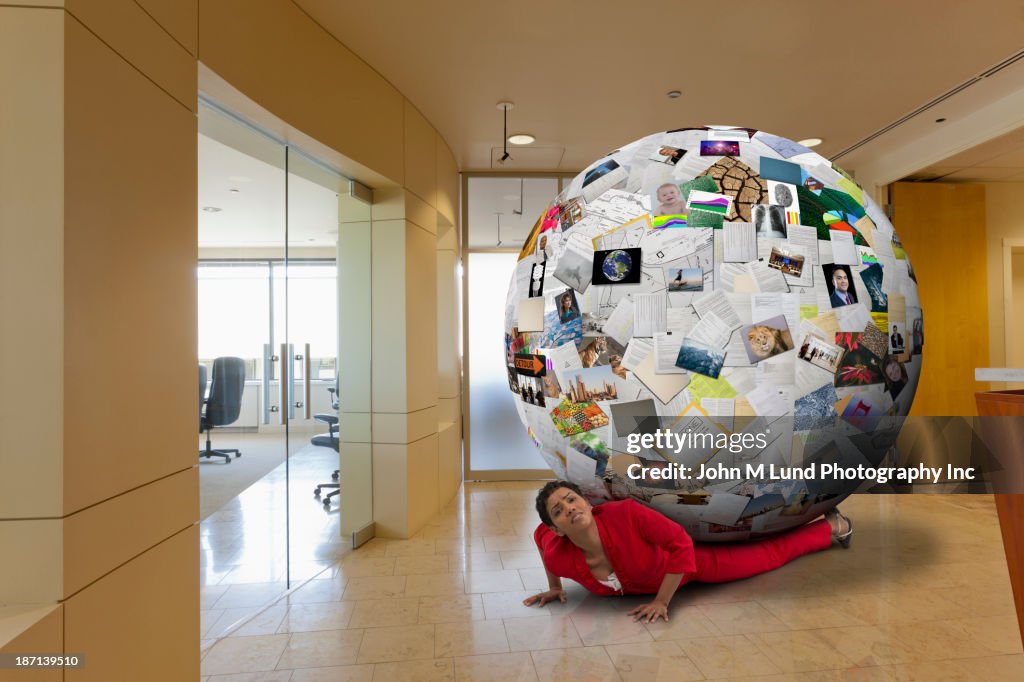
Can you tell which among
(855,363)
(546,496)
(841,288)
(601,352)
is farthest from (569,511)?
(841,288)

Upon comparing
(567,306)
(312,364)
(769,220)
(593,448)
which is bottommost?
(593,448)

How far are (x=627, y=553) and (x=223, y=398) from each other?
6.37 ft

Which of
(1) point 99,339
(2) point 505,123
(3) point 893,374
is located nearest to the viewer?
(1) point 99,339

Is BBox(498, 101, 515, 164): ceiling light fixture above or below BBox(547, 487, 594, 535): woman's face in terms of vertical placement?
above

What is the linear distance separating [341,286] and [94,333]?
227 centimetres

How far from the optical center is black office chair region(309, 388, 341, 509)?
3.68m

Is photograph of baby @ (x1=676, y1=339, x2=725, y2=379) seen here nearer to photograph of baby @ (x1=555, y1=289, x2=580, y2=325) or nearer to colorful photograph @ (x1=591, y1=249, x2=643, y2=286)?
colorful photograph @ (x1=591, y1=249, x2=643, y2=286)

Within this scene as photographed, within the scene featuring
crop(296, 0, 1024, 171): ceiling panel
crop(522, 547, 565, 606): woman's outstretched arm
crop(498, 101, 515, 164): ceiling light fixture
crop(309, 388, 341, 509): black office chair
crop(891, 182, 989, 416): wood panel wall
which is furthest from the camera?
crop(891, 182, 989, 416): wood panel wall

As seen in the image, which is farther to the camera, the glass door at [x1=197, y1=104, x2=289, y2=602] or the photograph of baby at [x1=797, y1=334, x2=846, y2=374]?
the glass door at [x1=197, y1=104, x2=289, y2=602]

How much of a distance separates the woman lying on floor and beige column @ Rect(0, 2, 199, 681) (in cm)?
150

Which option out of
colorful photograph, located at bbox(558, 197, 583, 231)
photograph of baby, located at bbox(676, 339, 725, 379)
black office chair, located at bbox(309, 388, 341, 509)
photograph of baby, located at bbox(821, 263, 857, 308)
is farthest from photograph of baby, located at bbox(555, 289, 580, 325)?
black office chair, located at bbox(309, 388, 341, 509)

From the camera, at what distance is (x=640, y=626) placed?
8.66ft

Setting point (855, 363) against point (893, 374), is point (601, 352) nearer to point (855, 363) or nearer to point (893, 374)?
point (855, 363)

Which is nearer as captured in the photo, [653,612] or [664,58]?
[653,612]
